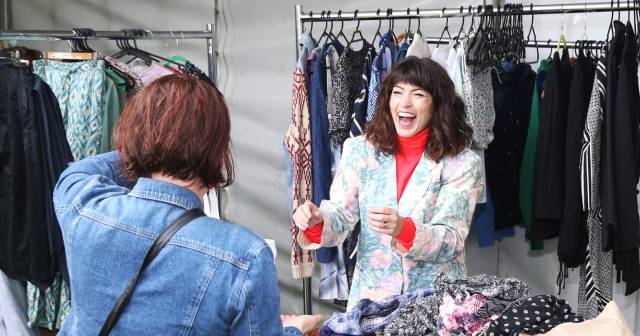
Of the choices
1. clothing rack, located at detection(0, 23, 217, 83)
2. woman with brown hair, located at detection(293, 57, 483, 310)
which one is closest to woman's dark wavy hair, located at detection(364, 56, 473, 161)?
woman with brown hair, located at detection(293, 57, 483, 310)

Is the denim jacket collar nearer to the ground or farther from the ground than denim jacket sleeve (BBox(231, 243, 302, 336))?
farther from the ground

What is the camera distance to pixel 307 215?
1.85 meters

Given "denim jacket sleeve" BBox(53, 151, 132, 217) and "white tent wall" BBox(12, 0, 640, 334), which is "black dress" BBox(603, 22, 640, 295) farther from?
"denim jacket sleeve" BBox(53, 151, 132, 217)

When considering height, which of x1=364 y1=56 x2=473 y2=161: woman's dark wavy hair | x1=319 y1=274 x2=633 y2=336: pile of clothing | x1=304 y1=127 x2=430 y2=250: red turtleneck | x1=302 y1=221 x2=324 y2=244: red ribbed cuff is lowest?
x1=319 y1=274 x2=633 y2=336: pile of clothing

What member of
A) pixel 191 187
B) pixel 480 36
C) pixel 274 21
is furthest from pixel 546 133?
pixel 191 187

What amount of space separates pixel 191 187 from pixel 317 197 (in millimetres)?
1723

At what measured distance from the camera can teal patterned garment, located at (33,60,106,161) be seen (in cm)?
275

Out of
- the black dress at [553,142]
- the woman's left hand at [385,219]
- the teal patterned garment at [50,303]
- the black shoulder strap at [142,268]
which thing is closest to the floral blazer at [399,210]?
the woman's left hand at [385,219]

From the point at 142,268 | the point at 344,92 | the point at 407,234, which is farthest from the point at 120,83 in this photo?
the point at 142,268

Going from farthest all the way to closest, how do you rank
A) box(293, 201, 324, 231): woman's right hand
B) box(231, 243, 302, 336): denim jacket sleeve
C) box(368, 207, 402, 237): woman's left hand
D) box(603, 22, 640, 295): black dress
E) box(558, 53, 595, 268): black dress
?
1. box(558, 53, 595, 268): black dress
2. box(603, 22, 640, 295): black dress
3. box(293, 201, 324, 231): woman's right hand
4. box(368, 207, 402, 237): woman's left hand
5. box(231, 243, 302, 336): denim jacket sleeve

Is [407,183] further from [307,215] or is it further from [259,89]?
[259,89]

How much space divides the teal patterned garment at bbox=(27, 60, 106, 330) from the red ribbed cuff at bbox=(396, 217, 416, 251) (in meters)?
1.53

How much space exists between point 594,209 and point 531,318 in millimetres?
1453

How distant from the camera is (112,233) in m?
1.20
